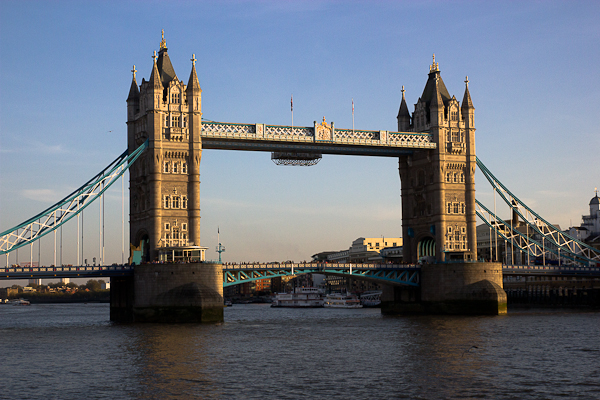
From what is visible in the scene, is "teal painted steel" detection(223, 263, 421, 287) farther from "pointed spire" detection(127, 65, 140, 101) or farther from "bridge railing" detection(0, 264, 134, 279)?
"pointed spire" detection(127, 65, 140, 101)

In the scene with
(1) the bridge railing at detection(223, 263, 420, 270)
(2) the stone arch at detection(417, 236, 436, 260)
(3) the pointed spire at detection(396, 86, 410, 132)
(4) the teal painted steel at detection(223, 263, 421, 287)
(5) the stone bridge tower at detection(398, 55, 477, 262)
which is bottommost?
(4) the teal painted steel at detection(223, 263, 421, 287)

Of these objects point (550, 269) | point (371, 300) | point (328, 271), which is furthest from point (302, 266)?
point (371, 300)

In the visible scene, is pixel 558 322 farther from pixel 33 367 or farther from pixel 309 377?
pixel 33 367

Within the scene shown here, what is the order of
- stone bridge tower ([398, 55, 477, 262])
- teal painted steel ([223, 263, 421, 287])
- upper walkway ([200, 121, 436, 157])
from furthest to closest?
1. stone bridge tower ([398, 55, 477, 262])
2. upper walkway ([200, 121, 436, 157])
3. teal painted steel ([223, 263, 421, 287])

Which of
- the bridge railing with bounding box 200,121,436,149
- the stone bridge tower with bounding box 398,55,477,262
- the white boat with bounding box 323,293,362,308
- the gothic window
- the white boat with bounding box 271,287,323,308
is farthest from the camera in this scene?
the white boat with bounding box 271,287,323,308

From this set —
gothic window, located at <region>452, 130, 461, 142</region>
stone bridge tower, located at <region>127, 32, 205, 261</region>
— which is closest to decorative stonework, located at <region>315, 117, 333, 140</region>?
stone bridge tower, located at <region>127, 32, 205, 261</region>

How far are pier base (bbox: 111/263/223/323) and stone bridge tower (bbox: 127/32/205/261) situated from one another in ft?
11.2

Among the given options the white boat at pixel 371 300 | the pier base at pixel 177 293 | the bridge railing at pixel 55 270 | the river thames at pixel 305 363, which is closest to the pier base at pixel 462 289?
the river thames at pixel 305 363

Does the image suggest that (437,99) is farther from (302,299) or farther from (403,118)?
(302,299)

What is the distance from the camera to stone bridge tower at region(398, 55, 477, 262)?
93812 mm

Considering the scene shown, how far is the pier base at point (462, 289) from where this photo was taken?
87250 millimetres

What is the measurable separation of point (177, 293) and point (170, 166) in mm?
13949

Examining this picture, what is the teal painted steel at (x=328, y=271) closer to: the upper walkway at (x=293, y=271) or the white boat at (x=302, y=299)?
the upper walkway at (x=293, y=271)

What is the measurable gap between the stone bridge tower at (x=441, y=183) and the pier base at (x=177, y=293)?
29.4 meters
